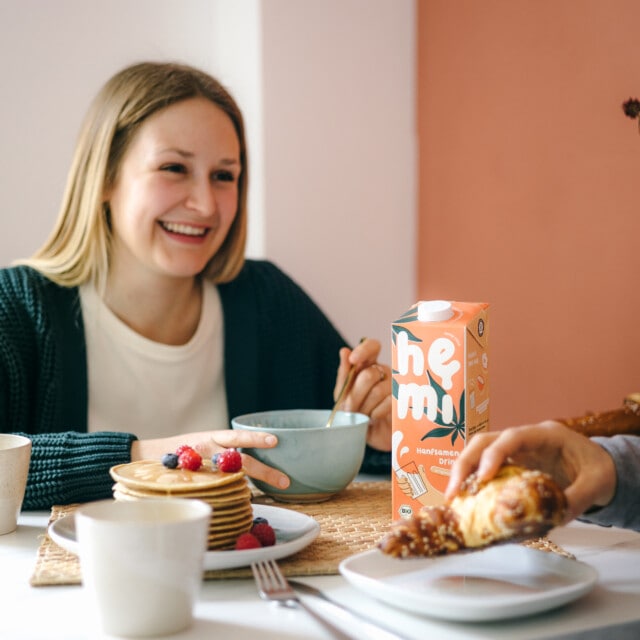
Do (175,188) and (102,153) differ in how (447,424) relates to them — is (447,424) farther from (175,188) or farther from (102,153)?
(102,153)

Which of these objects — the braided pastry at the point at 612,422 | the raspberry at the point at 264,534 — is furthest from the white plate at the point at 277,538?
the braided pastry at the point at 612,422

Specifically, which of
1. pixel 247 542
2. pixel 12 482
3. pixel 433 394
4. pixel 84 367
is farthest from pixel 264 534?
pixel 84 367

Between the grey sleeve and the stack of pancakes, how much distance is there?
0.34m

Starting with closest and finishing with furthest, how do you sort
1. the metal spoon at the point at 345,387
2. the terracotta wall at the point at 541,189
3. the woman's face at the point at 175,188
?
the metal spoon at the point at 345,387 < the terracotta wall at the point at 541,189 < the woman's face at the point at 175,188

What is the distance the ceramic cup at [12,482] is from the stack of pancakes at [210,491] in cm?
17

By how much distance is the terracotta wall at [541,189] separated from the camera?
1.52m

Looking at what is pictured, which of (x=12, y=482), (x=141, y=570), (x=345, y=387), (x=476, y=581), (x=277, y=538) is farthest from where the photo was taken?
(x=345, y=387)

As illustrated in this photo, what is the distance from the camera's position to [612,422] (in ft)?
3.41

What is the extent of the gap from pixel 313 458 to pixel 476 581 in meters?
0.38

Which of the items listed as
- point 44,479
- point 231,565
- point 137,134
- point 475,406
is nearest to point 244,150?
point 137,134

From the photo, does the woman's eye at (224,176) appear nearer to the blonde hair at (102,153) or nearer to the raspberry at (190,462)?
the blonde hair at (102,153)

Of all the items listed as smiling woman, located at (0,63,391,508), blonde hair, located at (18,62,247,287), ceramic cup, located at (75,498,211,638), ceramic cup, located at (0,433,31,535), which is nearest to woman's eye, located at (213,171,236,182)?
smiling woman, located at (0,63,391,508)

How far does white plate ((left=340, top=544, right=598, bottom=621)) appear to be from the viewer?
66 centimetres

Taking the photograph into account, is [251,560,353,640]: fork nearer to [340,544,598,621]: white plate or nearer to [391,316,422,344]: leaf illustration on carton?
[340,544,598,621]: white plate
